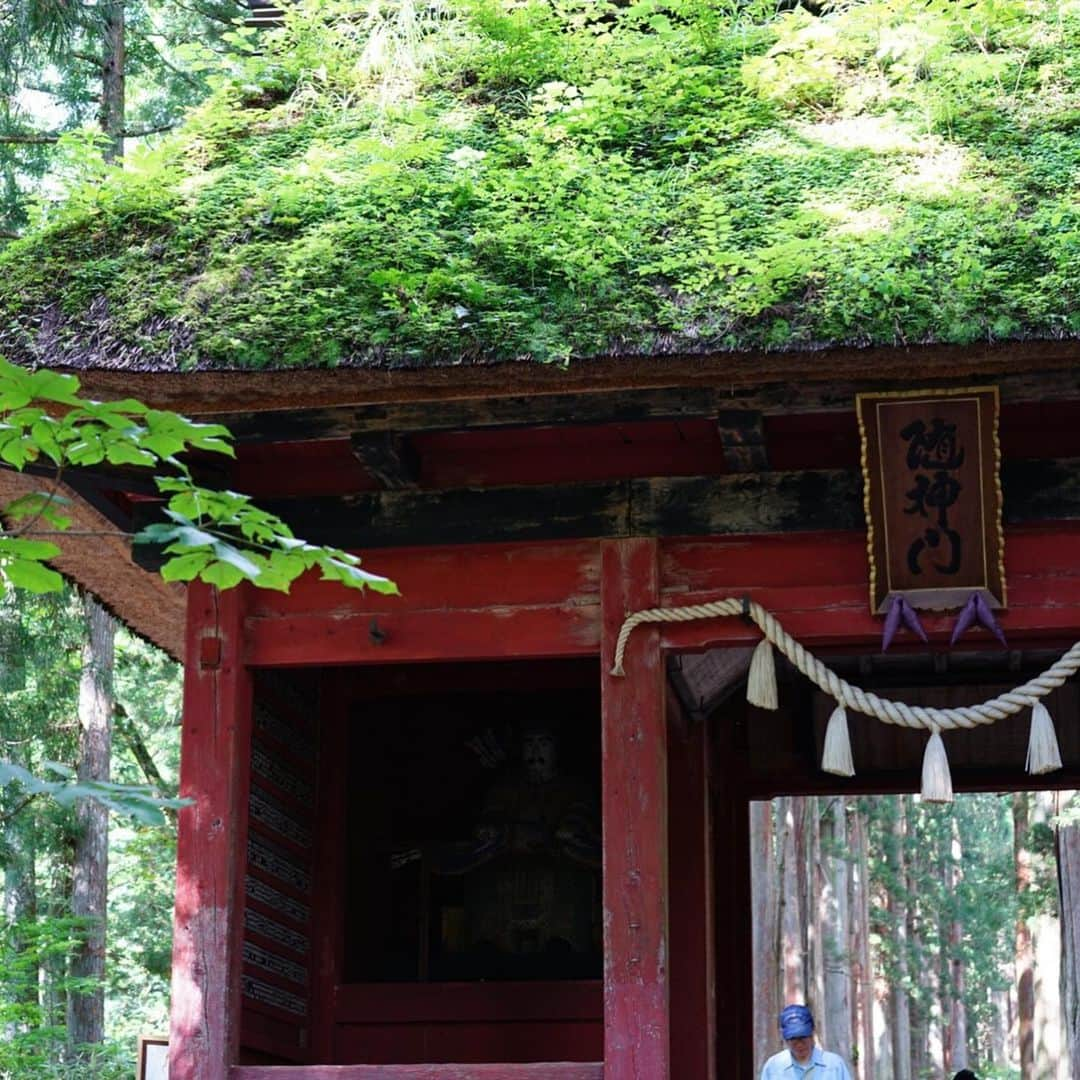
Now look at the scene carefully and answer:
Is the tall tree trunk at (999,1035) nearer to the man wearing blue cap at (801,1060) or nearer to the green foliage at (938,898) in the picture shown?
the green foliage at (938,898)

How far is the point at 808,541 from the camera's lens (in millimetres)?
6242

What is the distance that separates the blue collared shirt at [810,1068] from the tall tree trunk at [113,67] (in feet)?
35.8

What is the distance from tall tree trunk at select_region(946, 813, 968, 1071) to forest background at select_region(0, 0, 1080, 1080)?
10cm

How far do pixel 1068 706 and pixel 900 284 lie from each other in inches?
155

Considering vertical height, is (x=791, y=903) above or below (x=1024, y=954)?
above

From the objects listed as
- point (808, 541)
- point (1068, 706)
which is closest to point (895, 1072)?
point (1068, 706)

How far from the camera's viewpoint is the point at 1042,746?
6035 millimetres

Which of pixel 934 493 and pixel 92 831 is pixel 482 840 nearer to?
pixel 934 493

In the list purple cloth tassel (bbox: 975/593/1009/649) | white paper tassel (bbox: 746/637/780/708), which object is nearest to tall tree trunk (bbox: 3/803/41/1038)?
white paper tassel (bbox: 746/637/780/708)

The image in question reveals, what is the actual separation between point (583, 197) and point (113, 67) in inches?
399

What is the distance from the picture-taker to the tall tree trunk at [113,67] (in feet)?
48.2

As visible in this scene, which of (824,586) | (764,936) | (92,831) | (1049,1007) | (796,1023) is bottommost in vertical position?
(1049,1007)

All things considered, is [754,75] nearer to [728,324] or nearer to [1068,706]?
[728,324]

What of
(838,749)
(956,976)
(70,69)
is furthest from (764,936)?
(956,976)
